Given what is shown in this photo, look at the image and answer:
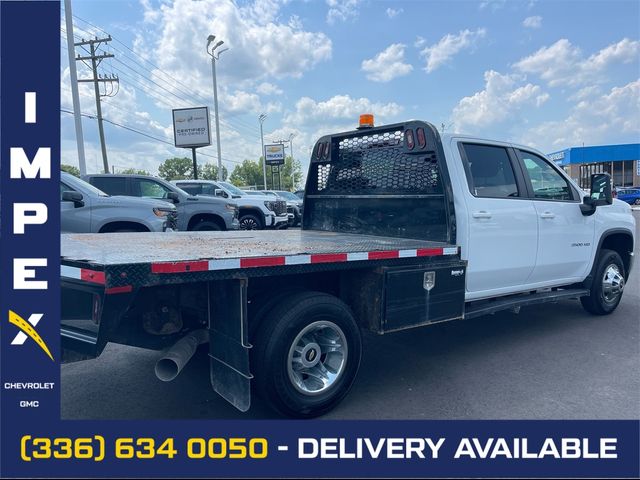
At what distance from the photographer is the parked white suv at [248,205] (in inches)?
555

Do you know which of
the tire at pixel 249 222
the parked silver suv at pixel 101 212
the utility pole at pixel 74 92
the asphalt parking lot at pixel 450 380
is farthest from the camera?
the utility pole at pixel 74 92

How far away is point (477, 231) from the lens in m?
4.23

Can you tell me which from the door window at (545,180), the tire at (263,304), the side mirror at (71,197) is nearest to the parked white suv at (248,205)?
the side mirror at (71,197)

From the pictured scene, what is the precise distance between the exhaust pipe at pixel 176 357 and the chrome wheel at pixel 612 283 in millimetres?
4994

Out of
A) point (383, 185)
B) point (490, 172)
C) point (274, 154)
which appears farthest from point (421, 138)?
point (274, 154)

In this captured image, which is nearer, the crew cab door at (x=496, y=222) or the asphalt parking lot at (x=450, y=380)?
the asphalt parking lot at (x=450, y=380)

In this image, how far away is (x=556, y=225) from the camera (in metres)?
5.07

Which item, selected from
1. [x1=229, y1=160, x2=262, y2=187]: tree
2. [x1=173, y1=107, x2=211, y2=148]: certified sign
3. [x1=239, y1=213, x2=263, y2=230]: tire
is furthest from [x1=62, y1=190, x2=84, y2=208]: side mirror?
[x1=229, y1=160, x2=262, y2=187]: tree

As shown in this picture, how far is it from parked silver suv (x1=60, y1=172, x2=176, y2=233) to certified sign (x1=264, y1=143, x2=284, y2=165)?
44.9 metres

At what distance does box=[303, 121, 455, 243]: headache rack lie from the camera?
14.0ft

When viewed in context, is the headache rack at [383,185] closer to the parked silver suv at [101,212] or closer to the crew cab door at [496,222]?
the crew cab door at [496,222]

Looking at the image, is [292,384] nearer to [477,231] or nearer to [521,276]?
[477,231]

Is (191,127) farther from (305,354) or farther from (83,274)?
(83,274)

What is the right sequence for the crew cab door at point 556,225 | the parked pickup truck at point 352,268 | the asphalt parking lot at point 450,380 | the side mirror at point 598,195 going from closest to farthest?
the parked pickup truck at point 352,268 < the asphalt parking lot at point 450,380 < the crew cab door at point 556,225 < the side mirror at point 598,195
